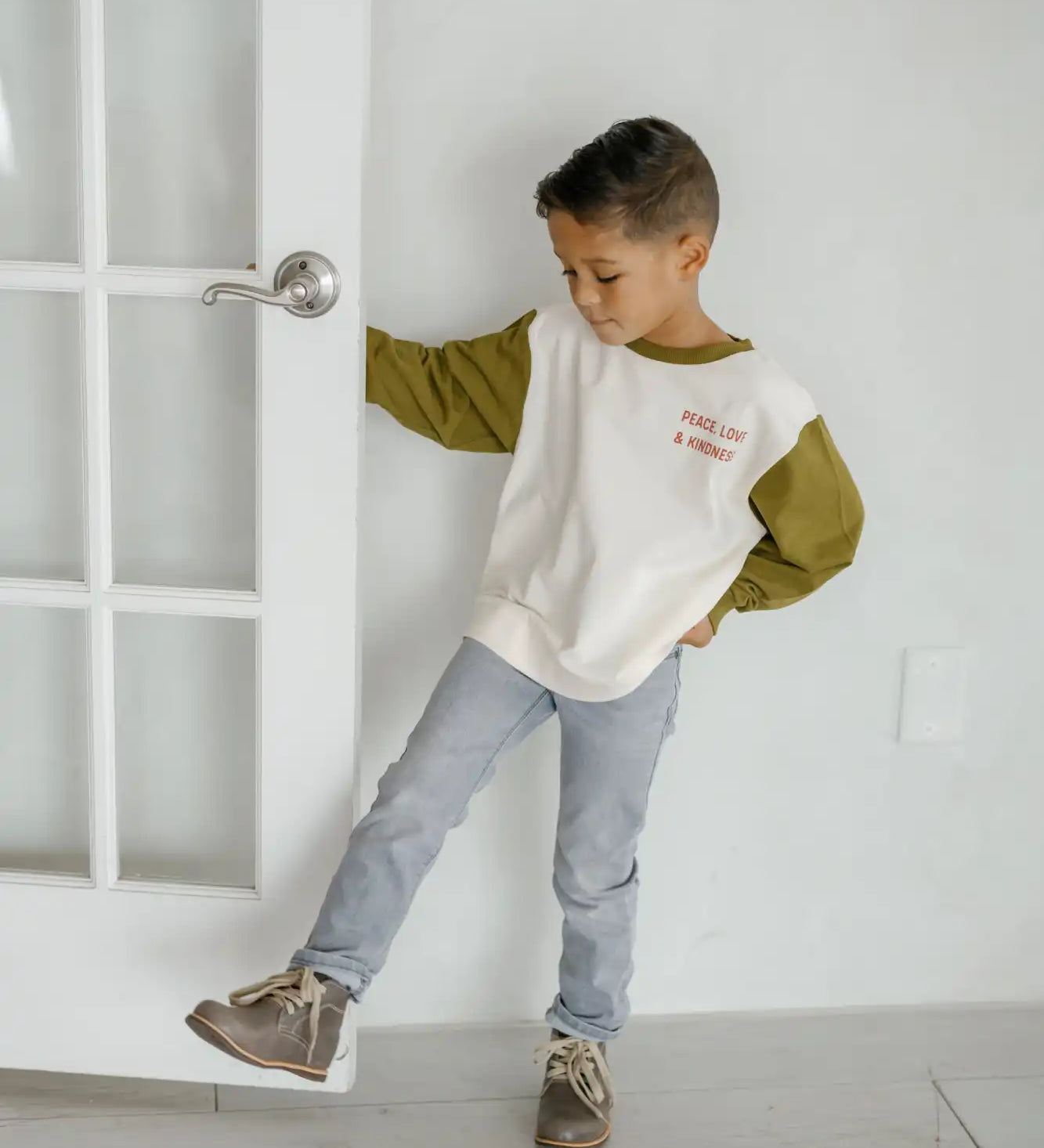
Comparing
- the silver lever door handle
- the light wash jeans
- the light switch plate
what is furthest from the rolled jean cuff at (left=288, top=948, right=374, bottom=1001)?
the light switch plate

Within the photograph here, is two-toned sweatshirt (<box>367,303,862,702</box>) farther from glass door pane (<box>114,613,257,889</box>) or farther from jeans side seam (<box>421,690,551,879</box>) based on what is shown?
glass door pane (<box>114,613,257,889</box>)

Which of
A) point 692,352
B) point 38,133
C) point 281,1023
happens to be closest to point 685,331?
point 692,352

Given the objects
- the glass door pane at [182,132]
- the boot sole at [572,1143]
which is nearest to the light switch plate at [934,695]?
the boot sole at [572,1143]

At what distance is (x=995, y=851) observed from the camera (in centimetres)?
165

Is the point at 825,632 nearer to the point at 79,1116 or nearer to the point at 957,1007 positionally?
the point at 957,1007

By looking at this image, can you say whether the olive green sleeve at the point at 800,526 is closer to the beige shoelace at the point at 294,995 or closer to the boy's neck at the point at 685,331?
the boy's neck at the point at 685,331

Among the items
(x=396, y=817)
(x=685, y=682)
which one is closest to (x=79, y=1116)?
(x=396, y=817)

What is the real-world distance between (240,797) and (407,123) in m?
0.77

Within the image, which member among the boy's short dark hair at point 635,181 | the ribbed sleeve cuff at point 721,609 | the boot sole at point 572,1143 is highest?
the boy's short dark hair at point 635,181

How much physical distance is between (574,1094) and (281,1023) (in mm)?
373

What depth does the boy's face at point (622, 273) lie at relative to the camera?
48.6 inches

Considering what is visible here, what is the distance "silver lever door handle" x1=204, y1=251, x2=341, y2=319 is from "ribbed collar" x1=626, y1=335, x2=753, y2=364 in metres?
0.32

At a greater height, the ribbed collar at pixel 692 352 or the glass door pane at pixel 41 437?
the ribbed collar at pixel 692 352

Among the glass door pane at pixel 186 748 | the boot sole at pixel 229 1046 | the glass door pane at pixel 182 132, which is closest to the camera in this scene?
the boot sole at pixel 229 1046
